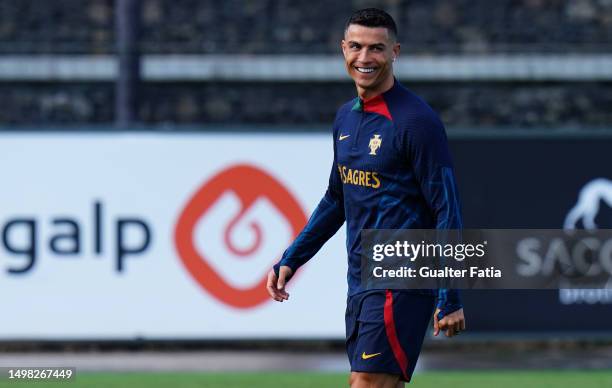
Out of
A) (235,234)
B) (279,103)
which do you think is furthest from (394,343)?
(279,103)

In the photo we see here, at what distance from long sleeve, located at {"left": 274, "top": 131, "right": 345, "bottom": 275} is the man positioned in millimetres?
324

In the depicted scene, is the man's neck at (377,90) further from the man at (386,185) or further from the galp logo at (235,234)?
the galp logo at (235,234)

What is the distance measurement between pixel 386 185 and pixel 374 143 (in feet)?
0.59

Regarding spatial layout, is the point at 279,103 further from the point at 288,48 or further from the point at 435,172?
the point at 435,172

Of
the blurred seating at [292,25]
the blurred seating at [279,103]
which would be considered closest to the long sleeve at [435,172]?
the blurred seating at [279,103]

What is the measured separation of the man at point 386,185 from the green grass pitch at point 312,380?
4377mm

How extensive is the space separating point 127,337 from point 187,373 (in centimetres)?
111

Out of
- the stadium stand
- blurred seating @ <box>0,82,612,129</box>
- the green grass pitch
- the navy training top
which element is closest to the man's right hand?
the navy training top

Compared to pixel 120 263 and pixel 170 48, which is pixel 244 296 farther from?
pixel 170 48

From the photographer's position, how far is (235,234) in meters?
12.2

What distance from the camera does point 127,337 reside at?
12117 millimetres

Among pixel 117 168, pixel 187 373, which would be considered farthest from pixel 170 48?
pixel 187 373

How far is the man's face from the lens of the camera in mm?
5992

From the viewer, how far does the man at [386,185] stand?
5.96 metres
